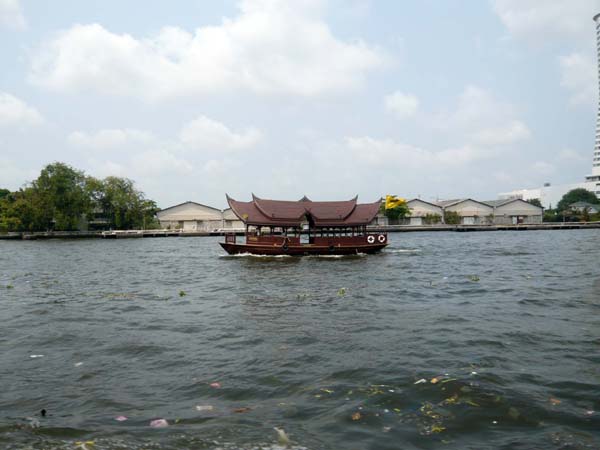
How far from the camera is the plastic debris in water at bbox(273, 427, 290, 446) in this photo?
4867 millimetres

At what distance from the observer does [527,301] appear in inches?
514

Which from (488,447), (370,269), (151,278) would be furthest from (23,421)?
(370,269)

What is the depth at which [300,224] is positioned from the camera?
3306cm

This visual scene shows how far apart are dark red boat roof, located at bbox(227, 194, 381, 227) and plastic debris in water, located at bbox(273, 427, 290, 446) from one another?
2667cm

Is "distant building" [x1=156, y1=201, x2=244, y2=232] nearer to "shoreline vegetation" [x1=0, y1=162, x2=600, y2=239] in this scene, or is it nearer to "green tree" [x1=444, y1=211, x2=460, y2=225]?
"shoreline vegetation" [x1=0, y1=162, x2=600, y2=239]

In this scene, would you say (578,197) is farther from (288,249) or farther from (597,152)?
(288,249)

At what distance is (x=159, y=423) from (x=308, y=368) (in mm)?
2820

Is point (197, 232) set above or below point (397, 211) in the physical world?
below

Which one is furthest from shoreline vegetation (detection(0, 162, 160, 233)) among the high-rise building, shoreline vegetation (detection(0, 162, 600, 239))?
the high-rise building

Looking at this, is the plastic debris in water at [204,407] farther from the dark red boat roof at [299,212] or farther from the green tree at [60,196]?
the green tree at [60,196]

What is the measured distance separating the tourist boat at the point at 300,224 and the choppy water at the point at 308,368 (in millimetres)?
16091

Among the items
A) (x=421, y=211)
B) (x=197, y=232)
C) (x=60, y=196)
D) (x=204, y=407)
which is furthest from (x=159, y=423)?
(x=421, y=211)

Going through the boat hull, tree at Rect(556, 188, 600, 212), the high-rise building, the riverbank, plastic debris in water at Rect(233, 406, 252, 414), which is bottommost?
plastic debris in water at Rect(233, 406, 252, 414)

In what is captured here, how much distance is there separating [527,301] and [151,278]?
1614 centimetres
